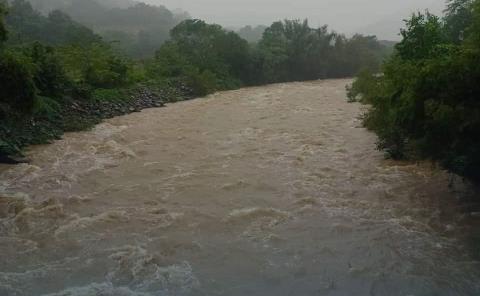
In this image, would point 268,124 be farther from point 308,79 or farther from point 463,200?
point 308,79

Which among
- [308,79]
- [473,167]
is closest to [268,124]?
[473,167]

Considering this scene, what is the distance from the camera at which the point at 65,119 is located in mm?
16703

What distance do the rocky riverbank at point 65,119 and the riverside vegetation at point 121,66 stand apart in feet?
0.13

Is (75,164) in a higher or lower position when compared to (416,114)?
lower

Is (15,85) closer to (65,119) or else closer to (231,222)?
(231,222)

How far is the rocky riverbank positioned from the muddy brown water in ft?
2.02

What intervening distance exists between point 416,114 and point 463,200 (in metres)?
2.22

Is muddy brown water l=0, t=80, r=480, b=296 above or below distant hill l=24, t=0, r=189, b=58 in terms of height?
below

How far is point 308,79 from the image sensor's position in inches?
1715

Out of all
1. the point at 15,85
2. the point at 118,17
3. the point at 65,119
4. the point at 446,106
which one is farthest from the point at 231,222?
the point at 118,17

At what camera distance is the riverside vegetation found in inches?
479

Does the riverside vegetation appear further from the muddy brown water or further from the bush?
the muddy brown water

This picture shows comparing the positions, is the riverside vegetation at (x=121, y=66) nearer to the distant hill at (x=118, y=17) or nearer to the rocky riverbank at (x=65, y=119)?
the rocky riverbank at (x=65, y=119)

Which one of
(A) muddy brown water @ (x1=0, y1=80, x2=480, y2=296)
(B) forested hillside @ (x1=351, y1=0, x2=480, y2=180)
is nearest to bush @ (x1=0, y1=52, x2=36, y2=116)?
(A) muddy brown water @ (x1=0, y1=80, x2=480, y2=296)
